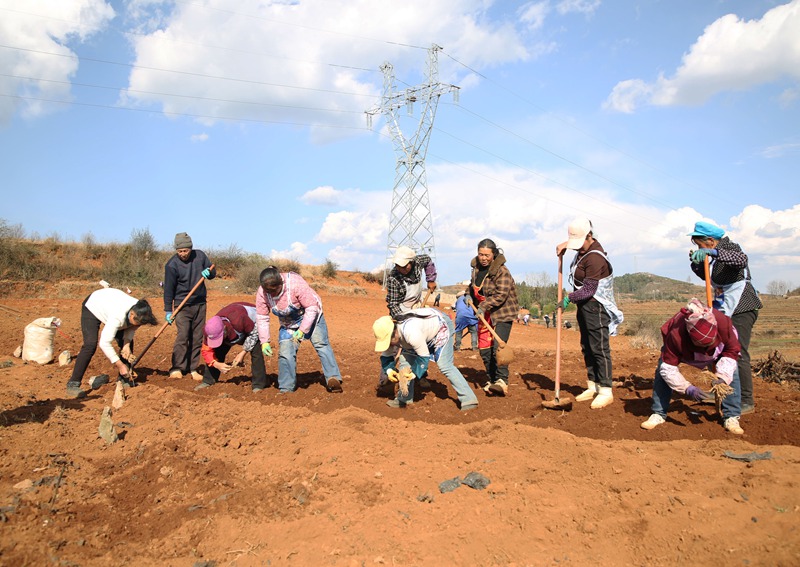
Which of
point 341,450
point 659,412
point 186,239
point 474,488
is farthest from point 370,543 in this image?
point 186,239

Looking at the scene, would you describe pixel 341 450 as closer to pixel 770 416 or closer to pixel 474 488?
pixel 474 488

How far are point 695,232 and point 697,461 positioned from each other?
2289mm

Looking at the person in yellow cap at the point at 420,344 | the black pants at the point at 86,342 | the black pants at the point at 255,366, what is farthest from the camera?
the black pants at the point at 255,366

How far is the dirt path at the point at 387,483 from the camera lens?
335cm

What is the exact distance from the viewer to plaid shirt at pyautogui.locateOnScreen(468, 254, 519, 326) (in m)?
6.71

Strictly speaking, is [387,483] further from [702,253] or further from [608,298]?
[702,253]

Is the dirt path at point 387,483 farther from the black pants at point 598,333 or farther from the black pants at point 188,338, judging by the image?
the black pants at point 188,338

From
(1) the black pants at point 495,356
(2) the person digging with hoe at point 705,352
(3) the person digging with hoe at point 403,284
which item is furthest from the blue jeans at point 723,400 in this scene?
(3) the person digging with hoe at point 403,284

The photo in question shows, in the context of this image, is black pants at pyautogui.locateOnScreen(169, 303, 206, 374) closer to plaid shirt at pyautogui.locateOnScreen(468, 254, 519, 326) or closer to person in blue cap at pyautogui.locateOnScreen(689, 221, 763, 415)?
plaid shirt at pyautogui.locateOnScreen(468, 254, 519, 326)

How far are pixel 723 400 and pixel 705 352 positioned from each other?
0.57 metres

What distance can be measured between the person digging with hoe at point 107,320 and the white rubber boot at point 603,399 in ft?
16.9

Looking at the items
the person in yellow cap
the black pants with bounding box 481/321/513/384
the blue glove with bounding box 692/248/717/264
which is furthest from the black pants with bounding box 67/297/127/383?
the blue glove with bounding box 692/248/717/264

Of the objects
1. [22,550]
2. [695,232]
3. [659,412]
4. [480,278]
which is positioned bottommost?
[22,550]

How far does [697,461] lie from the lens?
4.38 meters
